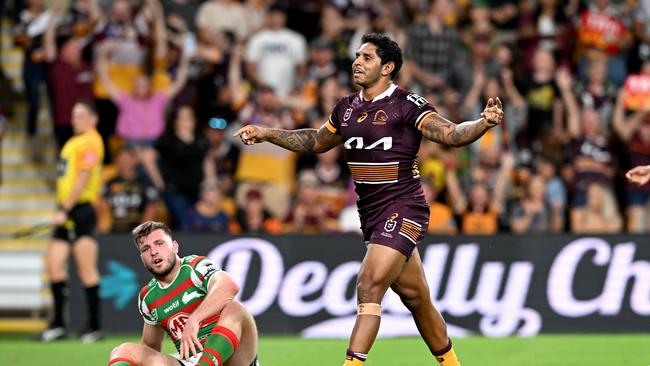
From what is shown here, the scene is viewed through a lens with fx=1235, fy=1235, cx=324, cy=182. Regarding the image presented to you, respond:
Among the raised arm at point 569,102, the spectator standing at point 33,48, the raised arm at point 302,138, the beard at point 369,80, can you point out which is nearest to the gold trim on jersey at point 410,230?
the raised arm at point 302,138

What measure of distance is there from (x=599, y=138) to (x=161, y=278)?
8.65 m

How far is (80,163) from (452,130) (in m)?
5.54

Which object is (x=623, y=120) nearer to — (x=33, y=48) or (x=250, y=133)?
(x=33, y=48)

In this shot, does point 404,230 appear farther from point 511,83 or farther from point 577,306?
point 511,83

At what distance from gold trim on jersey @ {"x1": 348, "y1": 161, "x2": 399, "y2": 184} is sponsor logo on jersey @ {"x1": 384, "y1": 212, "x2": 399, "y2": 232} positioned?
23cm

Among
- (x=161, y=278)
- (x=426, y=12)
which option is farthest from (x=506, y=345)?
(x=426, y=12)

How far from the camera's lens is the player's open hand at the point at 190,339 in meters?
7.27

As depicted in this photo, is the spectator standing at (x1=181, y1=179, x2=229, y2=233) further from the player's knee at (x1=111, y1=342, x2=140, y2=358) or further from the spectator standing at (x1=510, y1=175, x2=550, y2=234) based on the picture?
the player's knee at (x1=111, y1=342, x2=140, y2=358)

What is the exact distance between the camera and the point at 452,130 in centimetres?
766

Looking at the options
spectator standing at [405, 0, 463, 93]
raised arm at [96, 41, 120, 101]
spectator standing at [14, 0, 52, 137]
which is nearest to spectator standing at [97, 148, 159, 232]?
raised arm at [96, 41, 120, 101]

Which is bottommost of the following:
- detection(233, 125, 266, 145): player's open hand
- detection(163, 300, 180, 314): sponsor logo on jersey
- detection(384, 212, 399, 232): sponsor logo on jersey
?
detection(163, 300, 180, 314): sponsor logo on jersey

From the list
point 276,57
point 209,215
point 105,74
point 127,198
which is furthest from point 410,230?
point 276,57

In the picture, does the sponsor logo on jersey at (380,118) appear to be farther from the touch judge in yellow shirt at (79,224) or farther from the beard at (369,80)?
the touch judge in yellow shirt at (79,224)

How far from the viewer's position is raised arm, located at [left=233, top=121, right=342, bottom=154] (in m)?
8.36
